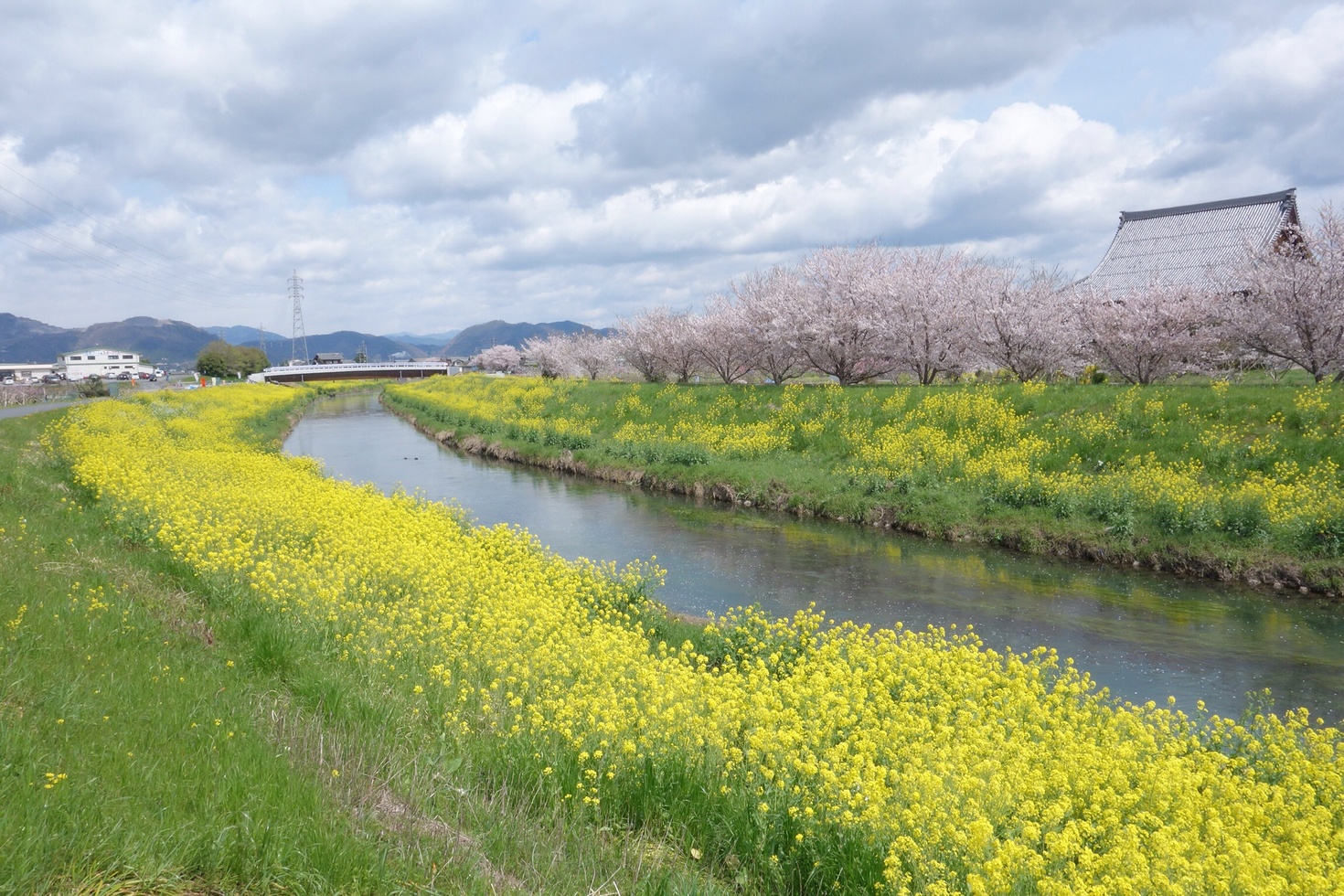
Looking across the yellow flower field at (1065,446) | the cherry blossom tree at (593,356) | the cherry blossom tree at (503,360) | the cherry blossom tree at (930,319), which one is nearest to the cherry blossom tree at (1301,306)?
the yellow flower field at (1065,446)

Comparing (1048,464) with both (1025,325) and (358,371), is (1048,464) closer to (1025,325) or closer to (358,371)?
(1025,325)

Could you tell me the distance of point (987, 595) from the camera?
1410cm

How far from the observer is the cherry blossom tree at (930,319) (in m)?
31.6

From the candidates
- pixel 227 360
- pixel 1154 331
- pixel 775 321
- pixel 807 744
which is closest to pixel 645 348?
pixel 775 321

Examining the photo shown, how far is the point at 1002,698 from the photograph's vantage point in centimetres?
721

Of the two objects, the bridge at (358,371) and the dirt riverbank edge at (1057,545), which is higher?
the bridge at (358,371)

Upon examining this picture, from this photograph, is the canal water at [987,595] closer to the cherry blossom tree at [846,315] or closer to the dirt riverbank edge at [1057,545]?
the dirt riverbank edge at [1057,545]

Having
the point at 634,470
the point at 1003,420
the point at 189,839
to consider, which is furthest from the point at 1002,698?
the point at 634,470

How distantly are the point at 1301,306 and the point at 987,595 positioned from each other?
1600 centimetres

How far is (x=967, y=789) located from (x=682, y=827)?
191 cm

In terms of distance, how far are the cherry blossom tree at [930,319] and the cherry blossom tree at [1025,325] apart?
22.7 inches

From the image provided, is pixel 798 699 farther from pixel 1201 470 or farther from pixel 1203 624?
pixel 1201 470

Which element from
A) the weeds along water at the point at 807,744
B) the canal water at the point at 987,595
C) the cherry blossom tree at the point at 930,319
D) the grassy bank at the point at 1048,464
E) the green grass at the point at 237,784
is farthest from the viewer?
the cherry blossom tree at the point at 930,319

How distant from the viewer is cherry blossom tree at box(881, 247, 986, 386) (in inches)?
1244
